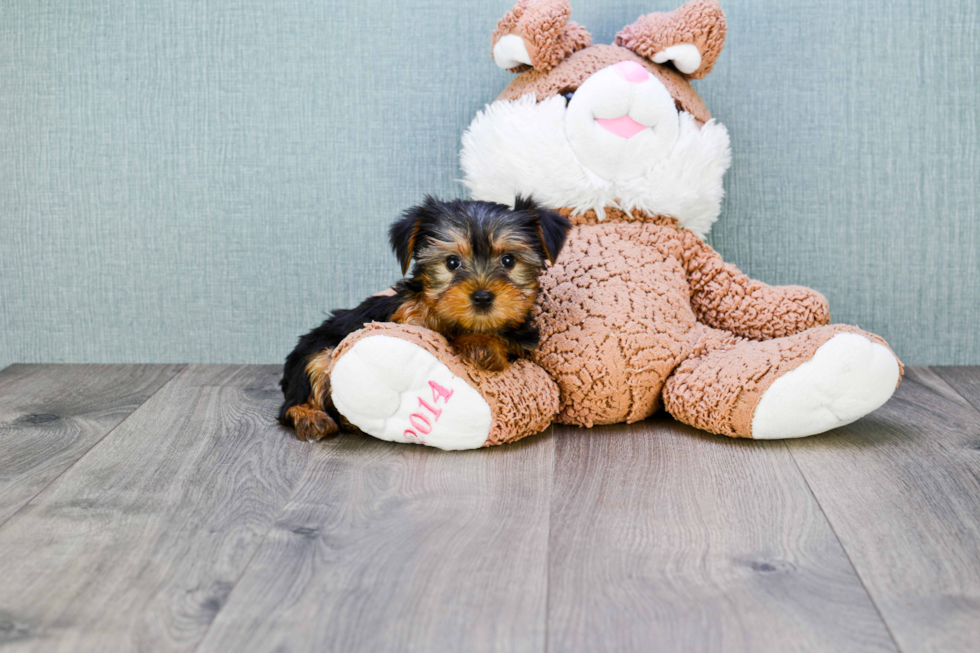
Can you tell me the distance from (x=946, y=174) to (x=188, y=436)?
93.2 inches

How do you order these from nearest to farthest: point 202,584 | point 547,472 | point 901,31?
point 202,584 → point 547,472 → point 901,31

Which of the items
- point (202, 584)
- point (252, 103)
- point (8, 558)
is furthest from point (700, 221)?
point (8, 558)

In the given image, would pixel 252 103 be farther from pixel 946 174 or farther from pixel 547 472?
pixel 946 174

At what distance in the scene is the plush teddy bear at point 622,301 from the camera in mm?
1850

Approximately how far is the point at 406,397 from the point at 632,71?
1037 mm

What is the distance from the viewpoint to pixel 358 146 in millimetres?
2652

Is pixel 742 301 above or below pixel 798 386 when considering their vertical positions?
above

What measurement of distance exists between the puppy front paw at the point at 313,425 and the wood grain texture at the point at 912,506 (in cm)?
108

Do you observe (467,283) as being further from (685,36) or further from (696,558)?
(685,36)

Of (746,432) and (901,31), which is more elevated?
(901,31)

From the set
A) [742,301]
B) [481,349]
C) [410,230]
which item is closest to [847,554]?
[481,349]

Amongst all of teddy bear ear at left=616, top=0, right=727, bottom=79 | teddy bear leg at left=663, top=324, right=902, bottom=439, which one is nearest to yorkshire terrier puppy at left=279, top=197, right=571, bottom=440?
teddy bear leg at left=663, top=324, right=902, bottom=439

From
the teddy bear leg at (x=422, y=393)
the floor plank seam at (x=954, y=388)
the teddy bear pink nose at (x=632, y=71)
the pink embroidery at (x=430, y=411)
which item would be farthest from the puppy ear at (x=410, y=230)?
the floor plank seam at (x=954, y=388)

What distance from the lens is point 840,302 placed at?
2.69m
